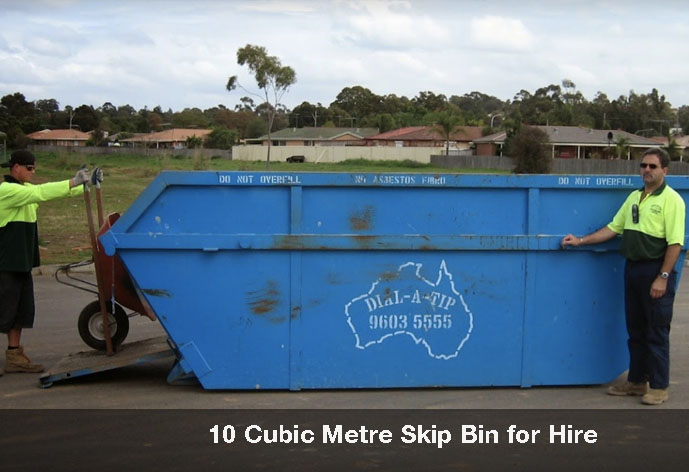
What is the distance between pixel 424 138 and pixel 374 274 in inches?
3453

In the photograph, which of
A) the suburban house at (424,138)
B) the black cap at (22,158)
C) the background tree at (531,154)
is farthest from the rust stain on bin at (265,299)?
the suburban house at (424,138)

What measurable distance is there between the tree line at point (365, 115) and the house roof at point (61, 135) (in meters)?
1.38

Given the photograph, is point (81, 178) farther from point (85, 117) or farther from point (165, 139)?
point (85, 117)

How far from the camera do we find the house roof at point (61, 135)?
4114 inches

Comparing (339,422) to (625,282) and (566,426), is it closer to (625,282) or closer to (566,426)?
(566,426)

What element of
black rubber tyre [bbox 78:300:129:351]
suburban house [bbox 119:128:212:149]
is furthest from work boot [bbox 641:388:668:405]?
suburban house [bbox 119:128:212:149]

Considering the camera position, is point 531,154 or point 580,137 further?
point 580,137

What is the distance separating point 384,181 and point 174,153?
65.0 metres

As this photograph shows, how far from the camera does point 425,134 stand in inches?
3691

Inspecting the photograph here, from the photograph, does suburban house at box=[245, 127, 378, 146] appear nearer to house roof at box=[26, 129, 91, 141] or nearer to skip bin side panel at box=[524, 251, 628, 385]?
house roof at box=[26, 129, 91, 141]

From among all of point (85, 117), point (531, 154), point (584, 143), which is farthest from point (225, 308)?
point (85, 117)

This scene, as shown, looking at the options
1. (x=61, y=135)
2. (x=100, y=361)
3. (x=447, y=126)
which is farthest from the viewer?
(x=61, y=135)

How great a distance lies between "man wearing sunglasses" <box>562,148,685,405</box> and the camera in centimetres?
597

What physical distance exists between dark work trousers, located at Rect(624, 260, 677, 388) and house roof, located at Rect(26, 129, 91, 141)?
103 meters
